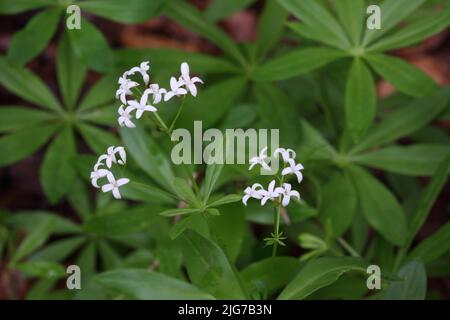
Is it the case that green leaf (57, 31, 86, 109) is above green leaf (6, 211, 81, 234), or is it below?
above

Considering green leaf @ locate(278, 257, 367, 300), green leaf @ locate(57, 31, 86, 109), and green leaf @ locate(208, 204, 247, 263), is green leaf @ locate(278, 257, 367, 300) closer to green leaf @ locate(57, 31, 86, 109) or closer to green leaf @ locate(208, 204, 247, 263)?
green leaf @ locate(208, 204, 247, 263)

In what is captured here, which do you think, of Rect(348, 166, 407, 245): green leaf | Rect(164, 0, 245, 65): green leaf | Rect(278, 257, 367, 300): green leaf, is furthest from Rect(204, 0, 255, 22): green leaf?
Rect(278, 257, 367, 300): green leaf

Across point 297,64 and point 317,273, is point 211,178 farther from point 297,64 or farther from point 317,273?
point 297,64

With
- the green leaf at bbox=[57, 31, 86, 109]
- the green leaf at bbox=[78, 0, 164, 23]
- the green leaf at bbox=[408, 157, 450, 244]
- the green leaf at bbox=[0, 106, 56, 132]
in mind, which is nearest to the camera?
the green leaf at bbox=[408, 157, 450, 244]

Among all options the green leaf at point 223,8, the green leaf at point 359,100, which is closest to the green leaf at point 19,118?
the green leaf at point 223,8

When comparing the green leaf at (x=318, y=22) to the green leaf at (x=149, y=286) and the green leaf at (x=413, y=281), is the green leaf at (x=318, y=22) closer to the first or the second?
the green leaf at (x=413, y=281)
